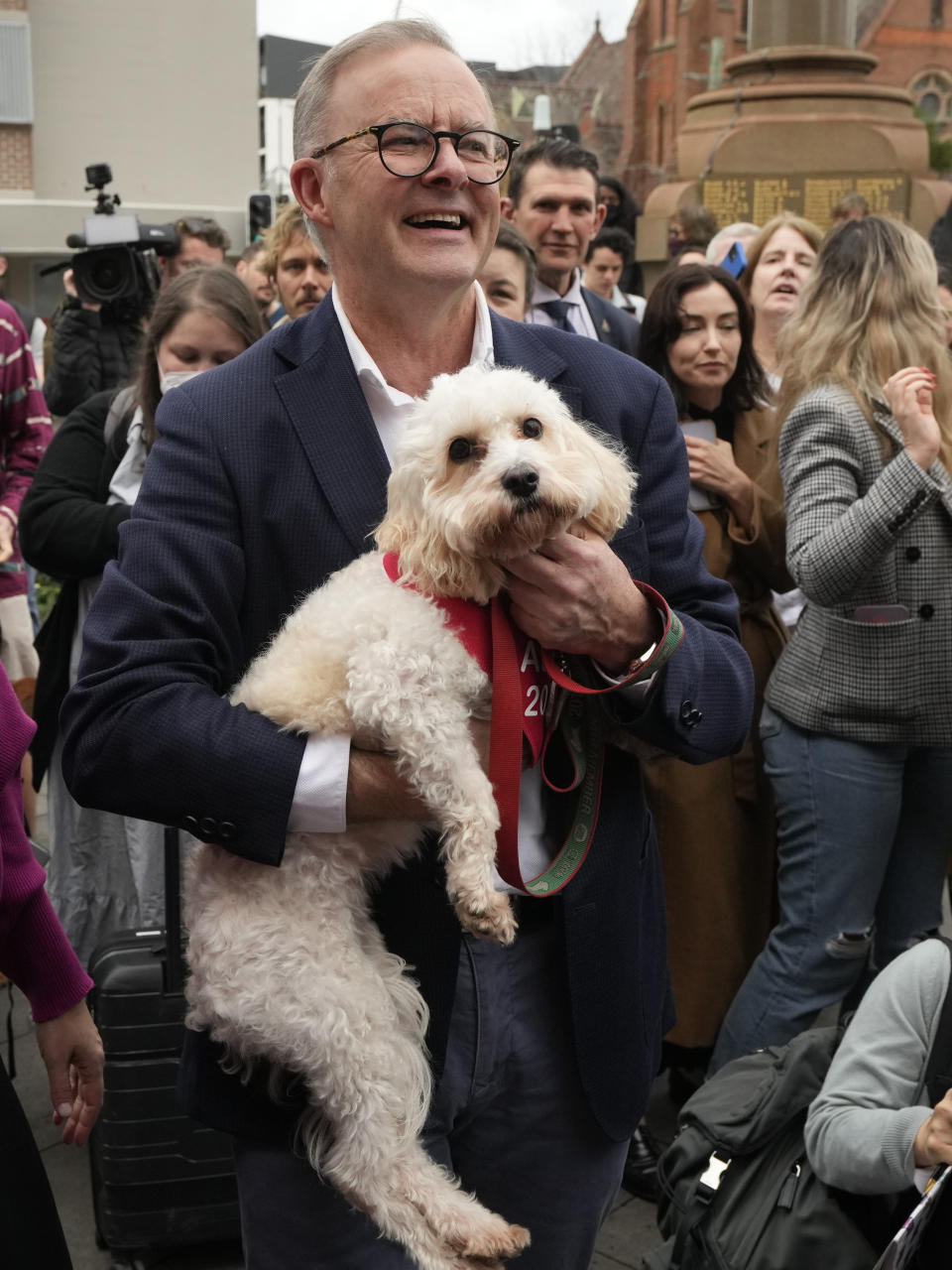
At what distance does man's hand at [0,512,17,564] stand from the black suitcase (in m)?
1.82

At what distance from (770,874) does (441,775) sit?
2.81 m

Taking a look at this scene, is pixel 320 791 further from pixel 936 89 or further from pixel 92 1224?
pixel 936 89

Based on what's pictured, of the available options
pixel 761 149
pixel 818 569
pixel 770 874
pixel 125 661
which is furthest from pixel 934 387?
pixel 761 149

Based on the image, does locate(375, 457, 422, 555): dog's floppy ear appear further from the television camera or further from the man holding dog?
the television camera

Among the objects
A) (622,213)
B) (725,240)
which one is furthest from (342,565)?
(622,213)

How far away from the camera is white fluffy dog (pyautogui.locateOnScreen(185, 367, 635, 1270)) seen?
1869 mm

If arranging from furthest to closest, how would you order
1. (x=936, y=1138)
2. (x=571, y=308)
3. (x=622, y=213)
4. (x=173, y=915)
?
(x=622, y=213) < (x=571, y=308) < (x=173, y=915) < (x=936, y=1138)

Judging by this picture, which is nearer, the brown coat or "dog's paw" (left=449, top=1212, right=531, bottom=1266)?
"dog's paw" (left=449, top=1212, right=531, bottom=1266)

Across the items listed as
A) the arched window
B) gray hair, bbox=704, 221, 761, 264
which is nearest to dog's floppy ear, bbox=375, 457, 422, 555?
gray hair, bbox=704, 221, 761, 264

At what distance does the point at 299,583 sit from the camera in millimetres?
2004

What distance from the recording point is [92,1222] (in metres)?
3.82

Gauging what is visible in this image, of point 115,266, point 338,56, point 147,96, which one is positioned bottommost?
point 115,266

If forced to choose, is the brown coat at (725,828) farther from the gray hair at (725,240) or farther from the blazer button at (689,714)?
the gray hair at (725,240)

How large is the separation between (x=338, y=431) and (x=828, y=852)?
2.29 meters
